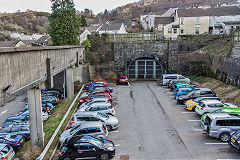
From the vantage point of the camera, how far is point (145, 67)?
124 feet

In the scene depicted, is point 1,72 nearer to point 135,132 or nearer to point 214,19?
point 135,132

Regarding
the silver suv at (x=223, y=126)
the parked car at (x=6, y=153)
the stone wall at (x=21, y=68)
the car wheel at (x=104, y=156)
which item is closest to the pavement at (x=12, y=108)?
the parked car at (x=6, y=153)

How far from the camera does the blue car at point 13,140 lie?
14992 millimetres

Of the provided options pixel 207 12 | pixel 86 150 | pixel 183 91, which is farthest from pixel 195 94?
pixel 207 12

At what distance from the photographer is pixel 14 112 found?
2550 cm

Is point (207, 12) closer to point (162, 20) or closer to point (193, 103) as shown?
point (162, 20)

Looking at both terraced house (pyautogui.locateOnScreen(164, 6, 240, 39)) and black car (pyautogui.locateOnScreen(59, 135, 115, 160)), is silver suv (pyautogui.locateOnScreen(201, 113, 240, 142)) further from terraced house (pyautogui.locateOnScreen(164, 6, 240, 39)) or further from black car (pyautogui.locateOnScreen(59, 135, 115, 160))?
terraced house (pyautogui.locateOnScreen(164, 6, 240, 39))

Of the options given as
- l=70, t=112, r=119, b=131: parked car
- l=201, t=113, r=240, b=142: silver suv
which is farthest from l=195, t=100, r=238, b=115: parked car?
l=70, t=112, r=119, b=131: parked car

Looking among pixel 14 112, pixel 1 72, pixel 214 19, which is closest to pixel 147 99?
pixel 14 112

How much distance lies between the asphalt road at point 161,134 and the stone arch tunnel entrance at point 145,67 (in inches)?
539

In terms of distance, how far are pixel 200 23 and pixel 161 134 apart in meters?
35.2

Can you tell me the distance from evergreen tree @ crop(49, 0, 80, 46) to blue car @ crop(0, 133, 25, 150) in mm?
20896

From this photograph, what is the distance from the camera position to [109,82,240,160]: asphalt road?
12875mm

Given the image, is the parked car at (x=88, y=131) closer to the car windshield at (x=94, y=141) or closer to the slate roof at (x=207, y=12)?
the car windshield at (x=94, y=141)
